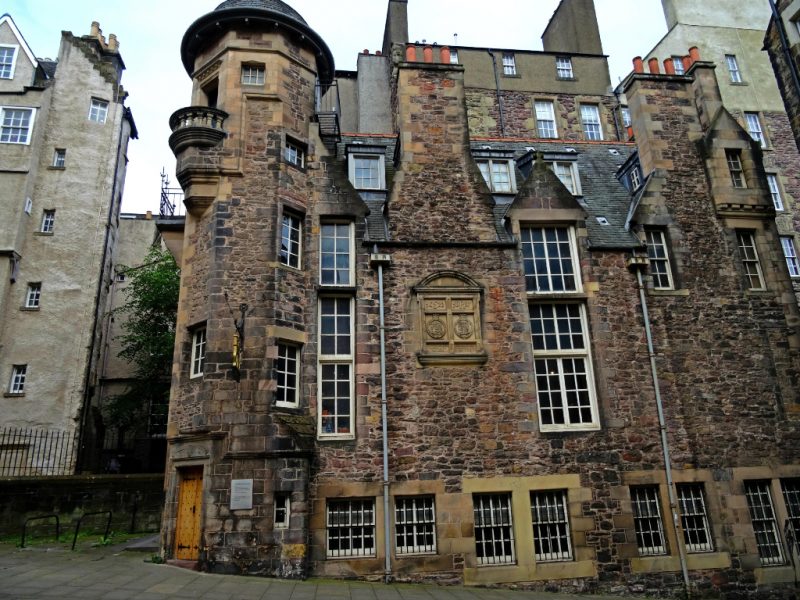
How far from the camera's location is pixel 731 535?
46.3ft

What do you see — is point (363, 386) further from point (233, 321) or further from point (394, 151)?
point (394, 151)

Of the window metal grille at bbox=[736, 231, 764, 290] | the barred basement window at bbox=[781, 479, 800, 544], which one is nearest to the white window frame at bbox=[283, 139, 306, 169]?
the window metal grille at bbox=[736, 231, 764, 290]

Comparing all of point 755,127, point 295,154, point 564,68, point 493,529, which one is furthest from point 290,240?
point 755,127

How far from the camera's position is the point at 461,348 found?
48.0ft

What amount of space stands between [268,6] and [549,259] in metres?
10.7

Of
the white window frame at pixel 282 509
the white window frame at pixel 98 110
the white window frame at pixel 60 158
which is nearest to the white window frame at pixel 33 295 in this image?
the white window frame at pixel 60 158

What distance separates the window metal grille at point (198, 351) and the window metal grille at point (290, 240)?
2.63 meters

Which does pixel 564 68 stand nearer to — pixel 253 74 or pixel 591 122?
pixel 591 122

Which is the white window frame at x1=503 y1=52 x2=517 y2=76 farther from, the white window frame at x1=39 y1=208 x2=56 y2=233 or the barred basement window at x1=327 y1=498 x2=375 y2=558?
the barred basement window at x1=327 y1=498 x2=375 y2=558

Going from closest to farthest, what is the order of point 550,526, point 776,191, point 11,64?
point 550,526 < point 11,64 < point 776,191

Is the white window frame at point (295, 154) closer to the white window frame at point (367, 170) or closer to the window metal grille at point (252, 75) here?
the white window frame at point (367, 170)

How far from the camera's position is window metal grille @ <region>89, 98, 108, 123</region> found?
2745 centimetres

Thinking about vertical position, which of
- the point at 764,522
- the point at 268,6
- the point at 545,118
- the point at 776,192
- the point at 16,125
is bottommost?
the point at 764,522

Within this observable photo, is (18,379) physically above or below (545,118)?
below
